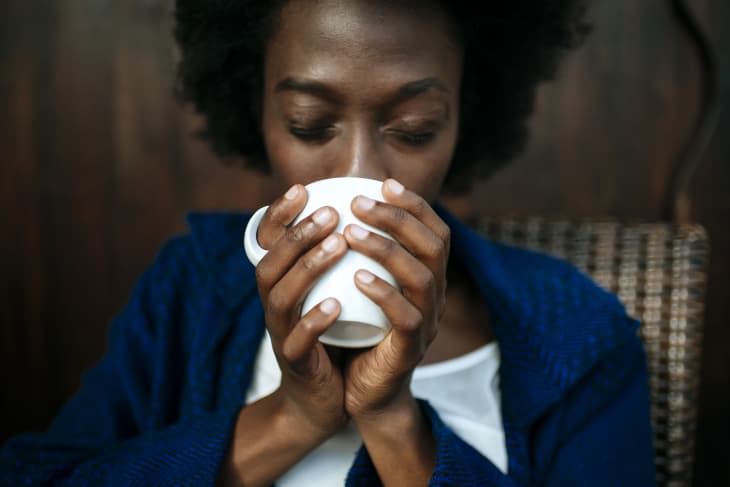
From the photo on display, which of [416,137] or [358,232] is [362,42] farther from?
[358,232]

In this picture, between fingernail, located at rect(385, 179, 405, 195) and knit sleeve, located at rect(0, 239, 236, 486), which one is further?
knit sleeve, located at rect(0, 239, 236, 486)

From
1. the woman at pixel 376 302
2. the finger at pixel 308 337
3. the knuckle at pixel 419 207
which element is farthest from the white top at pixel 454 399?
the knuckle at pixel 419 207

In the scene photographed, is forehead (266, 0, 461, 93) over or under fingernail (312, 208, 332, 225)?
over

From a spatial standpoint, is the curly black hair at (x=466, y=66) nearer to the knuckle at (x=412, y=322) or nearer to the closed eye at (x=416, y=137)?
the closed eye at (x=416, y=137)

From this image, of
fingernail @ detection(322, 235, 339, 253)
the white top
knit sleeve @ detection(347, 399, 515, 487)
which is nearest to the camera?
fingernail @ detection(322, 235, 339, 253)

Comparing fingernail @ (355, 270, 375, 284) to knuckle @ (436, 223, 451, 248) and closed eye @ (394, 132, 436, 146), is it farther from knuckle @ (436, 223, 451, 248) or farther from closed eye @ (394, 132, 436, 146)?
closed eye @ (394, 132, 436, 146)

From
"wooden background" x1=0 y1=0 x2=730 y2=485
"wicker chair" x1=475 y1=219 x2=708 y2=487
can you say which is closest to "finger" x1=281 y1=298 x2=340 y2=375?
"wicker chair" x1=475 y1=219 x2=708 y2=487

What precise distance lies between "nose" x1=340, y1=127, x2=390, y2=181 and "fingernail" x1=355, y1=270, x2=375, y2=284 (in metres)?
0.22

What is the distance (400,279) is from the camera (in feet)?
1.79

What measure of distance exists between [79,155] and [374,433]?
1.05 metres

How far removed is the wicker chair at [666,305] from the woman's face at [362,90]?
447 mm

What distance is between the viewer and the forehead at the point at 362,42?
0.72 metres

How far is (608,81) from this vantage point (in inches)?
54.7

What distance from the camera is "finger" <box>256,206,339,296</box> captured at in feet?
1.74
